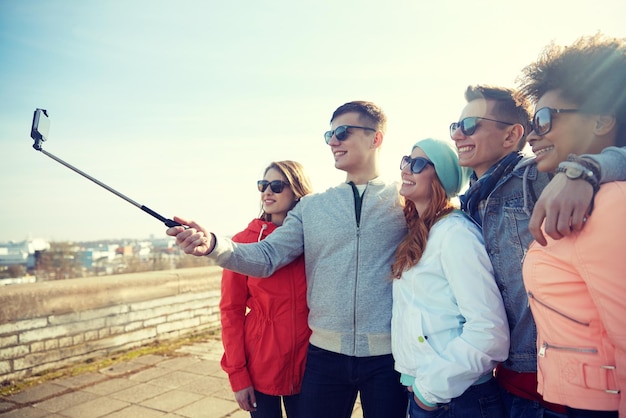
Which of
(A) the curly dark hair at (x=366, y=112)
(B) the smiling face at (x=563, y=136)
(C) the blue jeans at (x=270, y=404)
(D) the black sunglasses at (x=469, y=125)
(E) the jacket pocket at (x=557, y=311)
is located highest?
(A) the curly dark hair at (x=366, y=112)

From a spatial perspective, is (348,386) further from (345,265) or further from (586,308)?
(586,308)

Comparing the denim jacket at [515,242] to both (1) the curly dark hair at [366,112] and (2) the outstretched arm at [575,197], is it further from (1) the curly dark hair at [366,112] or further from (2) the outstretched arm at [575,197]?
(1) the curly dark hair at [366,112]

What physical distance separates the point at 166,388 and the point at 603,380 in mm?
4328

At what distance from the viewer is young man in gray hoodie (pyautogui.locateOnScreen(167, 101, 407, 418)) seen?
2.21 meters

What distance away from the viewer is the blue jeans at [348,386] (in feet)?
7.16

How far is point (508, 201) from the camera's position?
1.82 meters

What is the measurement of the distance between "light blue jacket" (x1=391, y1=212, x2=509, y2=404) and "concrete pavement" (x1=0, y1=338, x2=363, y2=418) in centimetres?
231

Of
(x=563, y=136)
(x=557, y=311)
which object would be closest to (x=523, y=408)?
(x=557, y=311)

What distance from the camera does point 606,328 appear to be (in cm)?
117

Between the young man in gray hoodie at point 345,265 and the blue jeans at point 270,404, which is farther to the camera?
the blue jeans at point 270,404

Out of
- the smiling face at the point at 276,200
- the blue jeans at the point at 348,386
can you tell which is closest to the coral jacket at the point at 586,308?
the blue jeans at the point at 348,386

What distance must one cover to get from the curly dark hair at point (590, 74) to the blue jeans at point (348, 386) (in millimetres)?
1446

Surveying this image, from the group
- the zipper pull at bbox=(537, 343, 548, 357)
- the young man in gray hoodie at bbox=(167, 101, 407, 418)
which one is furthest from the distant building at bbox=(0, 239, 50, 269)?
the zipper pull at bbox=(537, 343, 548, 357)

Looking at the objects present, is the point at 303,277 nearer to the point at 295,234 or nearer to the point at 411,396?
the point at 295,234
